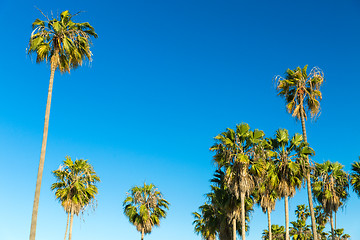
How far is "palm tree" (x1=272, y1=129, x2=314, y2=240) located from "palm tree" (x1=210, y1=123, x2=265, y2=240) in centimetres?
181

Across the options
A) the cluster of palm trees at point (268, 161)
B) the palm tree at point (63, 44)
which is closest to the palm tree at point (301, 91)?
the cluster of palm trees at point (268, 161)

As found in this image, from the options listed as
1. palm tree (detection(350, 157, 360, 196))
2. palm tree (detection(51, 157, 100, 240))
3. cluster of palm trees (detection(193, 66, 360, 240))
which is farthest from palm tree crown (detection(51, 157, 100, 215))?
palm tree (detection(350, 157, 360, 196))

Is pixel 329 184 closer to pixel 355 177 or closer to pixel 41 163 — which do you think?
pixel 355 177

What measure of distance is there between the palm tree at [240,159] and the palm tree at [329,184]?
1526 centimetres

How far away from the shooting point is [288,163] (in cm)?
3397

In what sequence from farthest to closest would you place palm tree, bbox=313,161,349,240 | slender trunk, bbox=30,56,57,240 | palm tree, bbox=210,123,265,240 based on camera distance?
palm tree, bbox=313,161,349,240, palm tree, bbox=210,123,265,240, slender trunk, bbox=30,56,57,240

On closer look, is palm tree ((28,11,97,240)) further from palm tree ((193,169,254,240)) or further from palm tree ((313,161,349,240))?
palm tree ((313,161,349,240))

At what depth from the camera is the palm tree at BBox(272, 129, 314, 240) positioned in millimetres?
33906

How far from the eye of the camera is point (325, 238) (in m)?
65.8

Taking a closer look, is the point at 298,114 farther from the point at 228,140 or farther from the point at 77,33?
the point at 77,33

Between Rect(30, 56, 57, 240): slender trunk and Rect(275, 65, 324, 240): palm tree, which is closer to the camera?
Rect(30, 56, 57, 240): slender trunk

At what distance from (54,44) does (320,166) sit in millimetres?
34178

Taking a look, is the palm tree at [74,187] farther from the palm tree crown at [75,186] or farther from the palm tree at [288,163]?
the palm tree at [288,163]

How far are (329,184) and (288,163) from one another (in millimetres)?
15630
